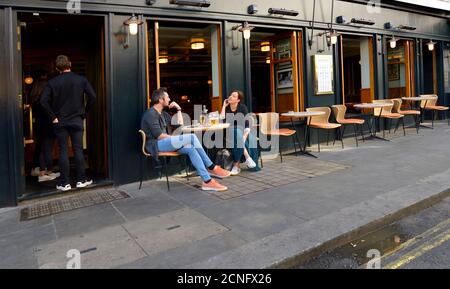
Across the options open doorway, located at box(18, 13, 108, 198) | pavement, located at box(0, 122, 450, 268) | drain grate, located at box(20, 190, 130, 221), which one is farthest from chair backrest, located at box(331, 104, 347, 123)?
drain grate, located at box(20, 190, 130, 221)

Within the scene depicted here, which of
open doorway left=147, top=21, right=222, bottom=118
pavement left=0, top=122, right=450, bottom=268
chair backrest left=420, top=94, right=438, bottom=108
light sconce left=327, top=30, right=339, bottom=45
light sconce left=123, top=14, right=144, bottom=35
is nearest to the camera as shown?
pavement left=0, top=122, right=450, bottom=268

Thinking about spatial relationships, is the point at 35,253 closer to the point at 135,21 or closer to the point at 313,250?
the point at 313,250

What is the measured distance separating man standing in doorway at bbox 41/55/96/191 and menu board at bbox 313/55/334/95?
527 centimetres

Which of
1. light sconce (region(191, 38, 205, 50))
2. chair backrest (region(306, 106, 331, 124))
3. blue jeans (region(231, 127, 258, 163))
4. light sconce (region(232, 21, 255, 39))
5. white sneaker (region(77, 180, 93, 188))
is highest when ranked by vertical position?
light sconce (region(191, 38, 205, 50))

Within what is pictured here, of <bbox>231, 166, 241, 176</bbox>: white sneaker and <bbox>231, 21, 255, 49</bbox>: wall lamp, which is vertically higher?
<bbox>231, 21, 255, 49</bbox>: wall lamp

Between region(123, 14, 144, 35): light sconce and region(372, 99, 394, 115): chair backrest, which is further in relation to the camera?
region(372, 99, 394, 115): chair backrest

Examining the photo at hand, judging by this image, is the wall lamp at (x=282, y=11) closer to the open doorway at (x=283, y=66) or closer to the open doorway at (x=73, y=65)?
the open doorway at (x=283, y=66)

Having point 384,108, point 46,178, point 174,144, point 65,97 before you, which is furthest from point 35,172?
point 384,108

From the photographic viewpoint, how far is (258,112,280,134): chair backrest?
716 centimetres

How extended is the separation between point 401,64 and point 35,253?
11456mm

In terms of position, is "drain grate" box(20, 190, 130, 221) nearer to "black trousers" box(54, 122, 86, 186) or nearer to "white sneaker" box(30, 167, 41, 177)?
"black trousers" box(54, 122, 86, 186)

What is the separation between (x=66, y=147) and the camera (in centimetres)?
574

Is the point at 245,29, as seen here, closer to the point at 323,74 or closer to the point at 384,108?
the point at 323,74

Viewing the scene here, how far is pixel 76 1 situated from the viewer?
18.9 feet
